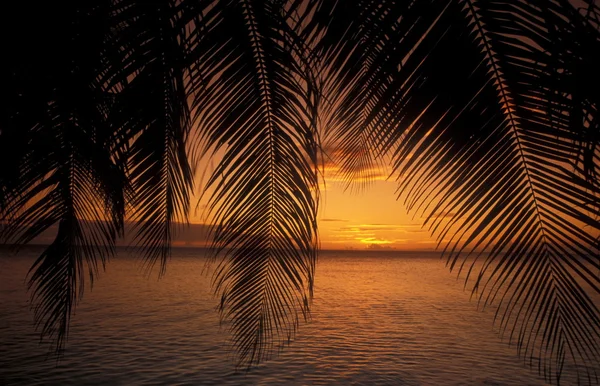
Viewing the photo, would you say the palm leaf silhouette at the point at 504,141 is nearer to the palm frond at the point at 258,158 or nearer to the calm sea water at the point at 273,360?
the palm frond at the point at 258,158

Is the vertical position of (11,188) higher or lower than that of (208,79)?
lower

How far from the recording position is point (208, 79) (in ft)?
5.38

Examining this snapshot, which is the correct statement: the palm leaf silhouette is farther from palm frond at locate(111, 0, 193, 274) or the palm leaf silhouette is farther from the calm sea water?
the calm sea water

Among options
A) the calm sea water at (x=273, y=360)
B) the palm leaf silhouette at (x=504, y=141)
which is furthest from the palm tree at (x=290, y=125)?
the calm sea water at (x=273, y=360)

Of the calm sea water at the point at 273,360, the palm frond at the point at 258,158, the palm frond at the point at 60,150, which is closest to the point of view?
the palm frond at the point at 60,150

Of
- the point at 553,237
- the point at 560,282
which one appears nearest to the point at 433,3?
the point at 553,237

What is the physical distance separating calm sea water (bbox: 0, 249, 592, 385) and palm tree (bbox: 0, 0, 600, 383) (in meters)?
7.58

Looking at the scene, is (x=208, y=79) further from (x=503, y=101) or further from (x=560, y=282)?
(x=560, y=282)

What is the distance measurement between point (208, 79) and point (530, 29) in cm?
111

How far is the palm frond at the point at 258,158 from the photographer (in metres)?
1.66

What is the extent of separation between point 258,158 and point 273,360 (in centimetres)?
962

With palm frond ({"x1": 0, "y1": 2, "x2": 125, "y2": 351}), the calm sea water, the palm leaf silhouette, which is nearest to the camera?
the palm leaf silhouette

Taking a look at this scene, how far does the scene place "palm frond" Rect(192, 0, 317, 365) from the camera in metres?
1.66

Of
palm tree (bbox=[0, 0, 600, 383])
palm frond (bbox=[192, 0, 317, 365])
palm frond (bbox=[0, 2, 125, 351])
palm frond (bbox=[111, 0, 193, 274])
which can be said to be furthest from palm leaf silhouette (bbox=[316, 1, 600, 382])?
palm frond (bbox=[0, 2, 125, 351])
